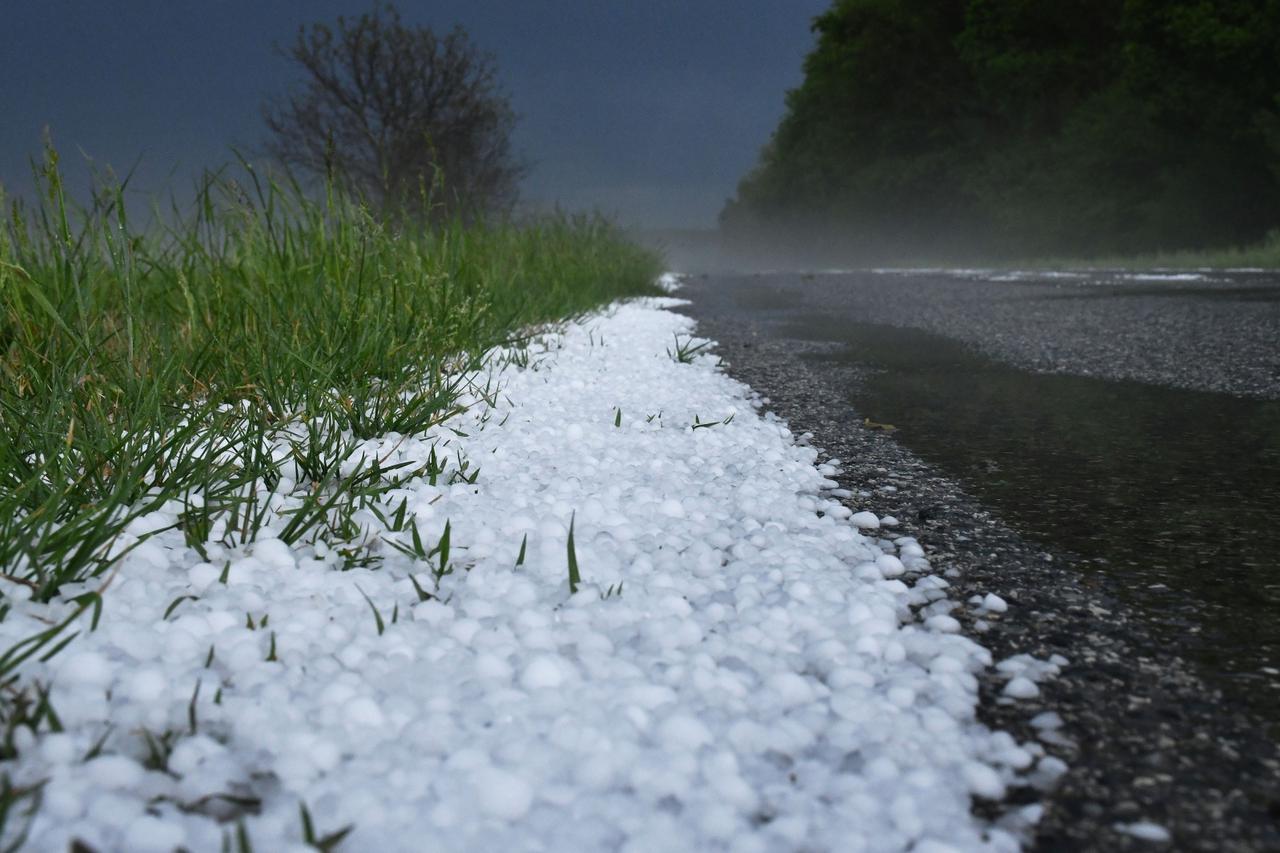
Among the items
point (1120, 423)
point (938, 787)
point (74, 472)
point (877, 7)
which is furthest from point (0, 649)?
point (877, 7)

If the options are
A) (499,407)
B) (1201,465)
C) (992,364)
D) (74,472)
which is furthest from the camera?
(992,364)

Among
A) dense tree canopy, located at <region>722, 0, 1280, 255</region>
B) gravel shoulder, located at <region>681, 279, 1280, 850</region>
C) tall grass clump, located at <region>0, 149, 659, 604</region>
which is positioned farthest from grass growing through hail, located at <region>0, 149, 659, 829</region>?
dense tree canopy, located at <region>722, 0, 1280, 255</region>

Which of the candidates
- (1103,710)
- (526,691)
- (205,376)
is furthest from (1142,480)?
(205,376)

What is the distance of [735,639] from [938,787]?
36cm

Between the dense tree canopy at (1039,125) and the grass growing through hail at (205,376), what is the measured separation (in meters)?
20.0

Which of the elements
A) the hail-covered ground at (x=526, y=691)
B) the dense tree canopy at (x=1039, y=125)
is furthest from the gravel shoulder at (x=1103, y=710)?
the dense tree canopy at (x=1039, y=125)

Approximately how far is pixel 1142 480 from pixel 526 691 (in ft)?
5.40

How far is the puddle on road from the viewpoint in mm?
1340

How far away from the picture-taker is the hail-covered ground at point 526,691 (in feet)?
2.84

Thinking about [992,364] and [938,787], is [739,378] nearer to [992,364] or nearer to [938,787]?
[992,364]

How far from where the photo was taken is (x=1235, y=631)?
129cm

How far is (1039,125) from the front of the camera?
27438 millimetres

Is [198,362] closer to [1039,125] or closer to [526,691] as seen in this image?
[526,691]

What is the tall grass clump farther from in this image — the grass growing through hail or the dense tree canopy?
the dense tree canopy
